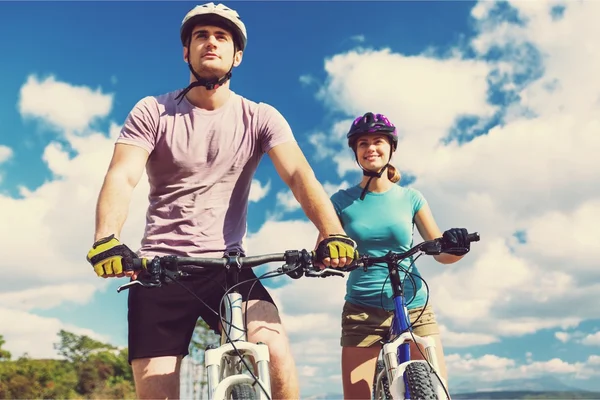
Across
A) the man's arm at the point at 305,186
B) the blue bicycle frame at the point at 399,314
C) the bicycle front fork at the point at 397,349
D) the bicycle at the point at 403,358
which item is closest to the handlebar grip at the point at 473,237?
the bicycle at the point at 403,358

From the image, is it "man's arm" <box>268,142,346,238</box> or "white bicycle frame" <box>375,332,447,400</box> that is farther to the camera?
"white bicycle frame" <box>375,332,447,400</box>

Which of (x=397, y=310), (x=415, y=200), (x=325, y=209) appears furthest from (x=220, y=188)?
(x=415, y=200)

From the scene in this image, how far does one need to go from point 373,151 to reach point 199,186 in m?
2.03

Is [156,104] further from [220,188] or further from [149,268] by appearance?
[149,268]

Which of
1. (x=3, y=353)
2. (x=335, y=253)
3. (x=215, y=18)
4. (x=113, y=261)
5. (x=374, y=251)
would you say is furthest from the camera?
(x=3, y=353)

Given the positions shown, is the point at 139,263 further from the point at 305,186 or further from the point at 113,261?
the point at 305,186

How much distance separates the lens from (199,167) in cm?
358

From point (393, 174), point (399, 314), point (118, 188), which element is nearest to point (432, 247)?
point (399, 314)

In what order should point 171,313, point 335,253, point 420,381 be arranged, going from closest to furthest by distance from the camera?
1. point 335,253
2. point 171,313
3. point 420,381

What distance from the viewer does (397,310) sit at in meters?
4.15

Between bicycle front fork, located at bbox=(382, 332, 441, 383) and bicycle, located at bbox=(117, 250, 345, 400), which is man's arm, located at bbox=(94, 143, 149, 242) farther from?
bicycle front fork, located at bbox=(382, 332, 441, 383)

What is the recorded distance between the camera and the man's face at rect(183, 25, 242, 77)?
366 centimetres

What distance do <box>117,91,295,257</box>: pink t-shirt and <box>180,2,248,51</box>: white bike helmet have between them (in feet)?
1.64

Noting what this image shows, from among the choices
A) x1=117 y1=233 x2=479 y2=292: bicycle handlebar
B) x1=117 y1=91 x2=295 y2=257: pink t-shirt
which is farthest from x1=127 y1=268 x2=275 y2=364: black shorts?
x1=117 y1=233 x2=479 y2=292: bicycle handlebar
